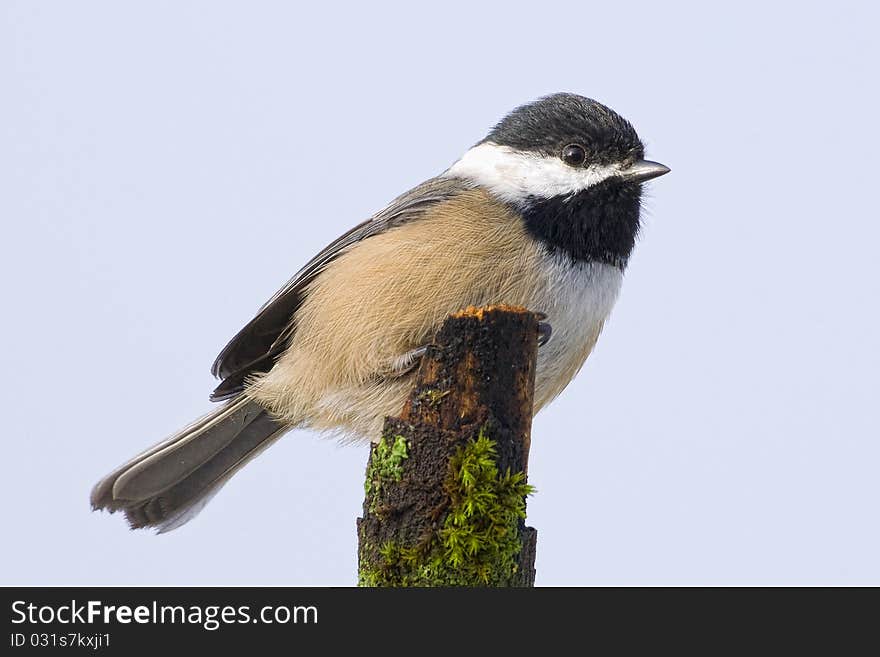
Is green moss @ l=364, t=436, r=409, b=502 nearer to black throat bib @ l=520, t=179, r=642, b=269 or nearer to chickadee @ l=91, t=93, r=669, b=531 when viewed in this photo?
chickadee @ l=91, t=93, r=669, b=531

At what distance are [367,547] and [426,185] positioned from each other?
6.72ft

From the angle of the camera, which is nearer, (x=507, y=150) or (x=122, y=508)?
(x=507, y=150)

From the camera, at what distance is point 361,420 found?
4.63 m

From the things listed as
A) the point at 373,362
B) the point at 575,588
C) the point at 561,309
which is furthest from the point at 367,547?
the point at 561,309

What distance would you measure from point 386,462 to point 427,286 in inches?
40.9

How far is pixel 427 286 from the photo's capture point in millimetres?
4328

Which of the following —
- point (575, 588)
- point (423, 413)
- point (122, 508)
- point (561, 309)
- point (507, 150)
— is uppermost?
point (507, 150)

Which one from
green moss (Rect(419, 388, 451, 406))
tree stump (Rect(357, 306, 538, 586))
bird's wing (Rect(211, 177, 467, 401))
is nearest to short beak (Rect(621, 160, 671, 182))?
bird's wing (Rect(211, 177, 467, 401))

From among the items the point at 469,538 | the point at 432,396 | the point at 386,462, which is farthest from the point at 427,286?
the point at 469,538

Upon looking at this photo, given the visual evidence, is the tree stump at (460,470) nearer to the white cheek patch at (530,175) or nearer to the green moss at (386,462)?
the green moss at (386,462)

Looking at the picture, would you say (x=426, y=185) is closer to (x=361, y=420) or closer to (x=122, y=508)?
(x=361, y=420)

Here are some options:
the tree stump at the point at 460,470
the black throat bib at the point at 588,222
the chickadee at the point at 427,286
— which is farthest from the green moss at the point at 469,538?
the black throat bib at the point at 588,222

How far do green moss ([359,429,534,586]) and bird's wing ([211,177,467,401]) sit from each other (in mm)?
1763

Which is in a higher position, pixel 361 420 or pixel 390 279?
pixel 390 279
